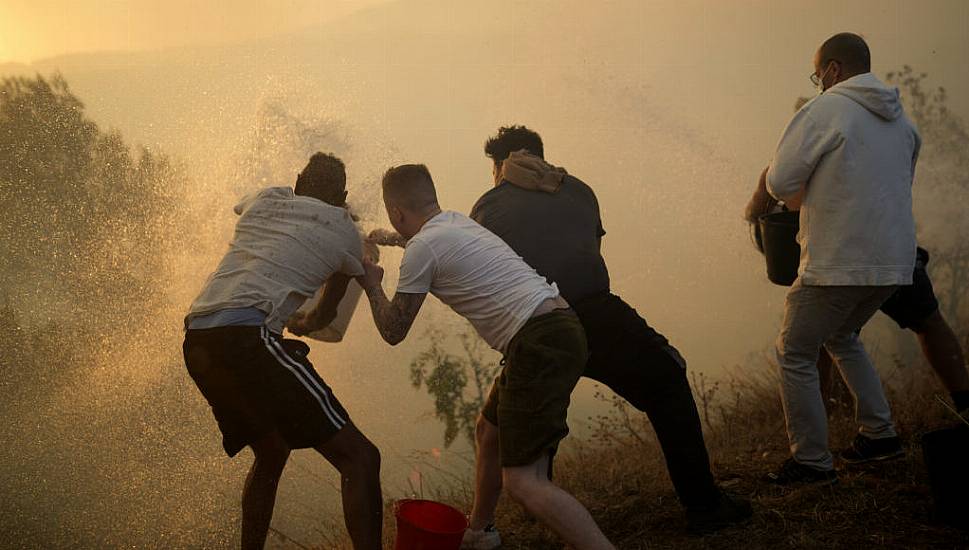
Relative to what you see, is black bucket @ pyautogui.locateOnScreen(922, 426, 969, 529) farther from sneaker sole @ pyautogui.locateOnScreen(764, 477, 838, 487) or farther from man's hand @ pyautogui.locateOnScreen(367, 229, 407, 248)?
man's hand @ pyautogui.locateOnScreen(367, 229, 407, 248)

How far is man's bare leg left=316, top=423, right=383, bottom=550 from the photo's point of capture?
363 centimetres

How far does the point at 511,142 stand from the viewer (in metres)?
4.71

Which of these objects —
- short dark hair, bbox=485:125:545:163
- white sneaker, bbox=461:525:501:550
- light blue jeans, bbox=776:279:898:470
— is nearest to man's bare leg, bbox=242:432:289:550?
white sneaker, bbox=461:525:501:550

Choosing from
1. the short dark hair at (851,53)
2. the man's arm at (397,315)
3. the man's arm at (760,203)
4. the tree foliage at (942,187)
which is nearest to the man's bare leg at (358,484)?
the man's arm at (397,315)

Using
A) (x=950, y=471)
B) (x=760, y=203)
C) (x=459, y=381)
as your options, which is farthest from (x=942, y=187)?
(x=950, y=471)

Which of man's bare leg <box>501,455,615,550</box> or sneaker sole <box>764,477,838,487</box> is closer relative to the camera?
man's bare leg <box>501,455,615,550</box>

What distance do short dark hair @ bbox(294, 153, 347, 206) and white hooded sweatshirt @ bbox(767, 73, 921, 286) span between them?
2095mm

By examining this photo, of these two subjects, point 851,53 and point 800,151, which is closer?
point 800,151

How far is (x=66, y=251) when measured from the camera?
42.0 feet

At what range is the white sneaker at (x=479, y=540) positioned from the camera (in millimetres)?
4367

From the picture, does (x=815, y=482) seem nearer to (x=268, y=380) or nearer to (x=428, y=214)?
(x=428, y=214)

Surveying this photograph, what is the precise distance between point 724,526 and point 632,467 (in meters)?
1.65

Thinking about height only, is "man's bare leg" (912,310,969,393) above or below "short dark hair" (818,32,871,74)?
below

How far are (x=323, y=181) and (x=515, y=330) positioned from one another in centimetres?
127
